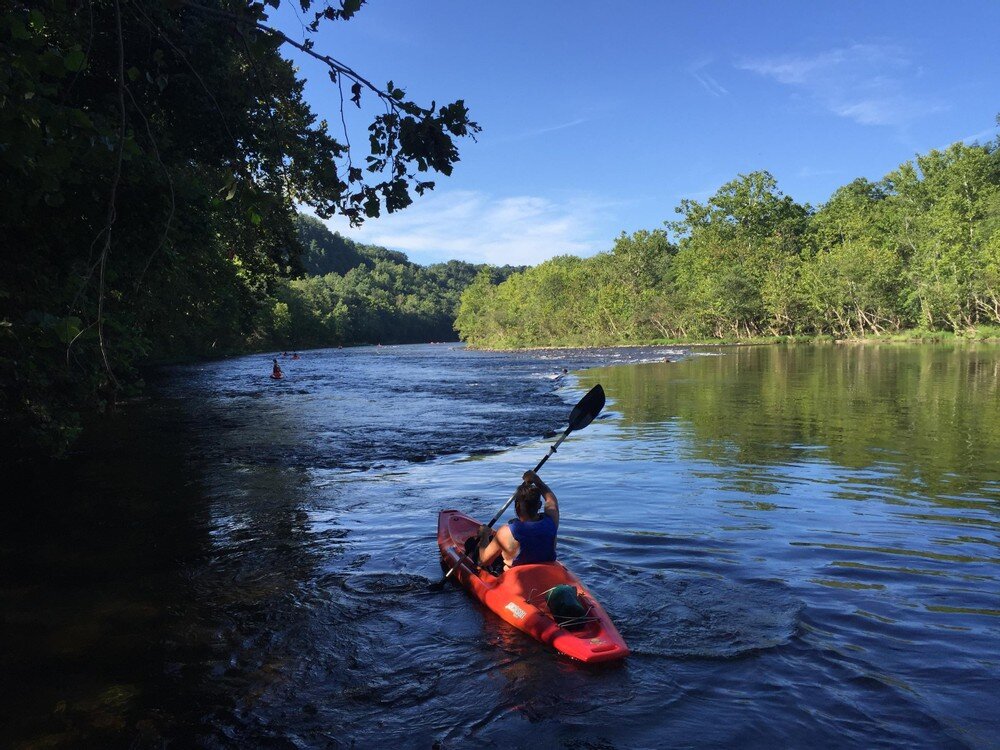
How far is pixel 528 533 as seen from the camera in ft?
19.8

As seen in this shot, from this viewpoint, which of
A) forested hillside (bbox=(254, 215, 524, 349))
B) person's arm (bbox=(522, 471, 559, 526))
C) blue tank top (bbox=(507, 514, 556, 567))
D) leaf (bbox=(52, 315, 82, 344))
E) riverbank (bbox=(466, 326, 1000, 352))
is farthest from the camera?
forested hillside (bbox=(254, 215, 524, 349))

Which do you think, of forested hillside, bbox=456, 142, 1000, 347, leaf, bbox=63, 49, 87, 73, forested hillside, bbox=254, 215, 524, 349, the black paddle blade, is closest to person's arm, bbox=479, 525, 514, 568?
the black paddle blade

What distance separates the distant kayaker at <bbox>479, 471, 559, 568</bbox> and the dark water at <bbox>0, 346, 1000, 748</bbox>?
2.19 ft

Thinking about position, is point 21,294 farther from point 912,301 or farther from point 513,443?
point 912,301

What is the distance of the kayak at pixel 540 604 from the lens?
5082 mm

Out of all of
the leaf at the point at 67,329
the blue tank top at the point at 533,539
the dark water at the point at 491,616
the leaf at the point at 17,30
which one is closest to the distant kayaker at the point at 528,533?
the blue tank top at the point at 533,539

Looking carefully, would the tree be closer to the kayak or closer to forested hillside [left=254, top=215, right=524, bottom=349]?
forested hillside [left=254, top=215, right=524, bottom=349]

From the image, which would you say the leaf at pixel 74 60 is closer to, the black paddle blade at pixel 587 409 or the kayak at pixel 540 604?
the kayak at pixel 540 604

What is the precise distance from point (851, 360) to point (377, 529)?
38.3 metres

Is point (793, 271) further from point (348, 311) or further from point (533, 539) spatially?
point (348, 311)

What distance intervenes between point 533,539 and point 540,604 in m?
0.62

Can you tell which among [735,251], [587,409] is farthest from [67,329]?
[735,251]

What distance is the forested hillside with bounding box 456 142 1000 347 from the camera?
59781 millimetres

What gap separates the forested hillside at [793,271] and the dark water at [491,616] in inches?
2135
